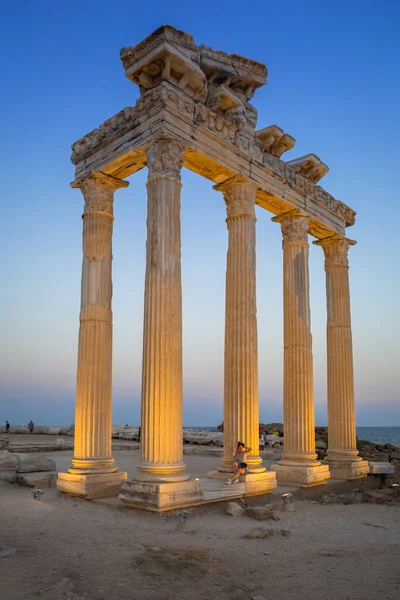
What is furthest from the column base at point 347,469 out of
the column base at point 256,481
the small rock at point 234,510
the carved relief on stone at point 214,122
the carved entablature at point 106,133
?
the carved entablature at point 106,133

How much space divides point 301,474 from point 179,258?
10227 mm

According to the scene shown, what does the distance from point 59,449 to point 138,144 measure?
2255 centimetres

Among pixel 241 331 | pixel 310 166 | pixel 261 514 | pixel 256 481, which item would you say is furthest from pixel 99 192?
pixel 261 514

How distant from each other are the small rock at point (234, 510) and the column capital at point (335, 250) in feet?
48.0

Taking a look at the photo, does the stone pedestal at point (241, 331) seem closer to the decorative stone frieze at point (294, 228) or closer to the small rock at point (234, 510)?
the small rock at point (234, 510)

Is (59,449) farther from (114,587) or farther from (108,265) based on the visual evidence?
(114,587)

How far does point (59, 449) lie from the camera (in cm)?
3400

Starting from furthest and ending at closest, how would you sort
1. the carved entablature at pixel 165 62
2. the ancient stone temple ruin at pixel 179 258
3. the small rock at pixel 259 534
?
the carved entablature at pixel 165 62
the ancient stone temple ruin at pixel 179 258
the small rock at pixel 259 534

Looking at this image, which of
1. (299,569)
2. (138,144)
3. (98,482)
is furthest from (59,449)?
(299,569)

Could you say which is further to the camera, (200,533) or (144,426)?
(144,426)

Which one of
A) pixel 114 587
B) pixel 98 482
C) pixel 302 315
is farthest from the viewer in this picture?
pixel 302 315

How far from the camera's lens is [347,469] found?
2434 cm

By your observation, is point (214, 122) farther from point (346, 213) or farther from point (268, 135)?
point (346, 213)

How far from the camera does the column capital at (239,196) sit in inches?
800
